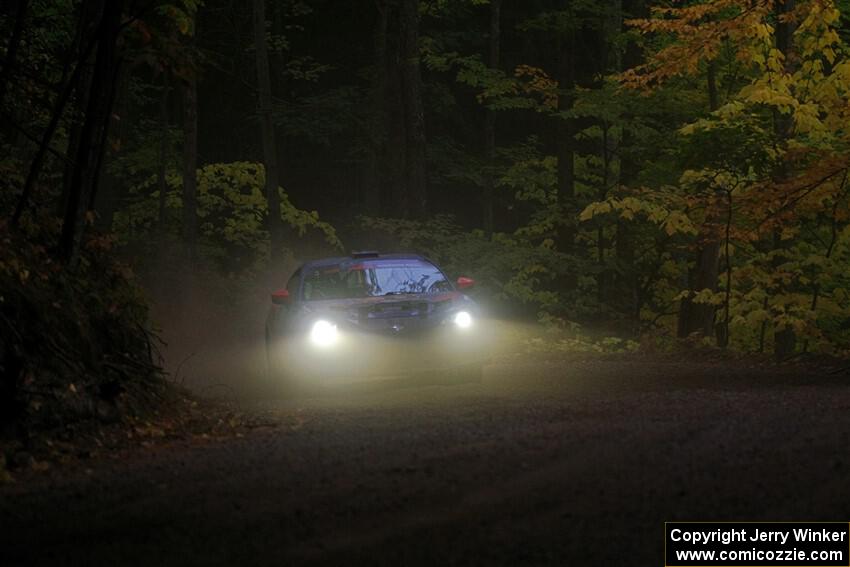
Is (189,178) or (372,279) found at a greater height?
(189,178)

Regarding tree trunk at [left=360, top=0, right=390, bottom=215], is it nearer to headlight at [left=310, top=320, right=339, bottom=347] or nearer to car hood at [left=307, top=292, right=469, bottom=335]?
car hood at [left=307, top=292, right=469, bottom=335]

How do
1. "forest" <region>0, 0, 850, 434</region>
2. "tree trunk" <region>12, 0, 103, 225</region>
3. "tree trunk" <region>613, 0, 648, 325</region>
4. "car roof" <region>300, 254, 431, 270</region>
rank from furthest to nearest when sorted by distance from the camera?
"tree trunk" <region>613, 0, 648, 325</region> < "car roof" <region>300, 254, 431, 270</region> < "forest" <region>0, 0, 850, 434</region> < "tree trunk" <region>12, 0, 103, 225</region>

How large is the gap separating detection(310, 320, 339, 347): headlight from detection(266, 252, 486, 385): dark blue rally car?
12 millimetres

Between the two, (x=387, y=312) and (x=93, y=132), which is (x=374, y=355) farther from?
(x=93, y=132)

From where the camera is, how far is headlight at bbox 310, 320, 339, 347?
14.4 metres

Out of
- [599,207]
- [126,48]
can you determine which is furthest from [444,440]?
[599,207]

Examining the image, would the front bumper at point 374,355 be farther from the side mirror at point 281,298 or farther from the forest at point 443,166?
the forest at point 443,166

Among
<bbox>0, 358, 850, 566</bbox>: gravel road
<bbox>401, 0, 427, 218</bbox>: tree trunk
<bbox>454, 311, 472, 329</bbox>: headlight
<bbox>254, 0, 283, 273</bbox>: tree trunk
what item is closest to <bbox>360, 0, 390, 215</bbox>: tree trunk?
<bbox>254, 0, 283, 273</bbox>: tree trunk

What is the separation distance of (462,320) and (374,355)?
126cm

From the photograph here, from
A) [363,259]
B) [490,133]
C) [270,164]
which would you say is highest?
[490,133]

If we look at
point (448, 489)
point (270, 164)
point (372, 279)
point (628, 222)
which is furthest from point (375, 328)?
point (270, 164)
